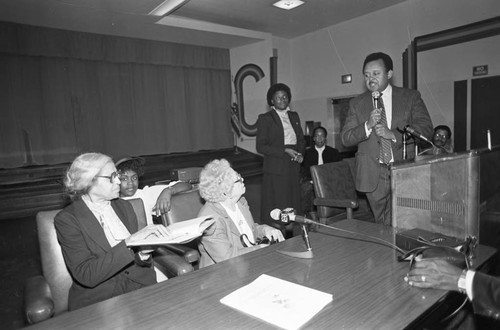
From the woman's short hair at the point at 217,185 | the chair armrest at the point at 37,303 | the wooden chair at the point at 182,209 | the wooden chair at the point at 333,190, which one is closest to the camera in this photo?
the chair armrest at the point at 37,303

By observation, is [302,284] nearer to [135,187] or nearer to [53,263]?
[53,263]

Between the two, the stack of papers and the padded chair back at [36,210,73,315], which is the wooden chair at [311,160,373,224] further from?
the padded chair back at [36,210,73,315]

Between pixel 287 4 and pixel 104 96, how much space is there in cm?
401

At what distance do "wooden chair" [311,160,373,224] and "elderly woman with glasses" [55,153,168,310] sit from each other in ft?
5.33

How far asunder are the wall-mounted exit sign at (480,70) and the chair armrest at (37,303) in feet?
17.0

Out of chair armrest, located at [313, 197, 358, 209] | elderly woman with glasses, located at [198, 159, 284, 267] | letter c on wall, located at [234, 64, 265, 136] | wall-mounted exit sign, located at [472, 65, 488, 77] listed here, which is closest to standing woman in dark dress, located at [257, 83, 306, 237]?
chair armrest, located at [313, 197, 358, 209]

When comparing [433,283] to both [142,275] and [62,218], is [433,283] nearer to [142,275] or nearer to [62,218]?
[142,275]

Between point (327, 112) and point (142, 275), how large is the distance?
214 inches

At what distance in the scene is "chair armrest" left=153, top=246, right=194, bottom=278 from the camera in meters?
1.71

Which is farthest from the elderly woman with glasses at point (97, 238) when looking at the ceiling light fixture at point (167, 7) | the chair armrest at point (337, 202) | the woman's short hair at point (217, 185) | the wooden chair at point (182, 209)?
the ceiling light fixture at point (167, 7)

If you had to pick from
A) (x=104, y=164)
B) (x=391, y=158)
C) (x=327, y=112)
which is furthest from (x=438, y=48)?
(x=104, y=164)

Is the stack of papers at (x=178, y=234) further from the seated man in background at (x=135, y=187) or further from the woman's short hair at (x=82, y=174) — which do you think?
the seated man in background at (x=135, y=187)

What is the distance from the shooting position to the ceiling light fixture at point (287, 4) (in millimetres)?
5239

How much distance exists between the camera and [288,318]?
3.45 feet
